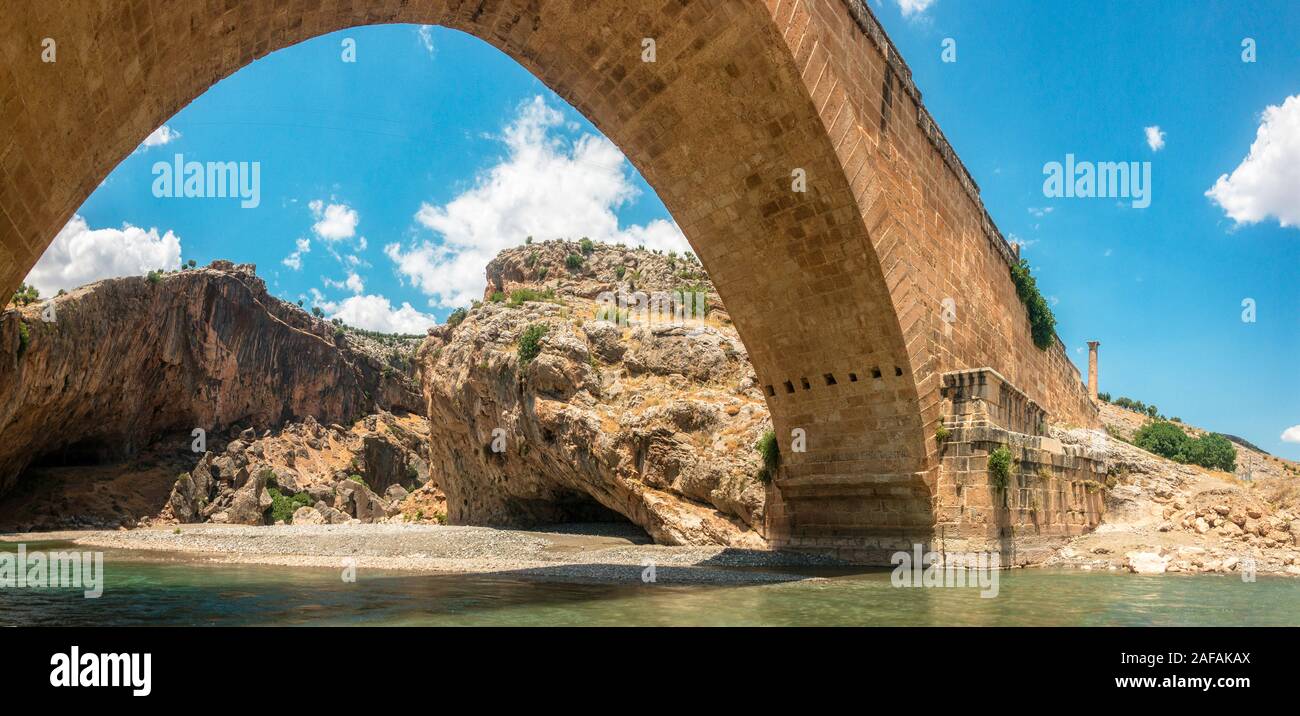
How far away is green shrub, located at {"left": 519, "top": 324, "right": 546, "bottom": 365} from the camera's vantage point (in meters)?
23.0

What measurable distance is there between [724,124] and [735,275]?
2969 millimetres

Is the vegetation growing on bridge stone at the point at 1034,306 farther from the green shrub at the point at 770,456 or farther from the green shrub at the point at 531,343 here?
the green shrub at the point at 531,343

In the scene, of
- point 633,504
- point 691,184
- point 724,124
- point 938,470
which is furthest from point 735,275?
point 633,504

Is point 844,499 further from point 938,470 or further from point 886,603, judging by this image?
point 886,603

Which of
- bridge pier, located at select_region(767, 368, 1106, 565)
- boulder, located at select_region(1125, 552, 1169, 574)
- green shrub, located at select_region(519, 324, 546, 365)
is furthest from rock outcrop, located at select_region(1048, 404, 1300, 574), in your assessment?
green shrub, located at select_region(519, 324, 546, 365)

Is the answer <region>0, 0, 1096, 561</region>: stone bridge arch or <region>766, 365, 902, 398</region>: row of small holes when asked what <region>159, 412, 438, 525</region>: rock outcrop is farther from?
<region>0, 0, 1096, 561</region>: stone bridge arch

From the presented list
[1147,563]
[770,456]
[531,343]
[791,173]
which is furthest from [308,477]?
[1147,563]

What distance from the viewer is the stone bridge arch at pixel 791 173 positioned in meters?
7.02

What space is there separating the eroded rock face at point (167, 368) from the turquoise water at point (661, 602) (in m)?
31.4

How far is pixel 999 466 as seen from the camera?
12.7 m

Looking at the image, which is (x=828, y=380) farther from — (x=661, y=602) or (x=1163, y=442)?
(x=1163, y=442)

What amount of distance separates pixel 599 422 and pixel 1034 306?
1153 centimetres

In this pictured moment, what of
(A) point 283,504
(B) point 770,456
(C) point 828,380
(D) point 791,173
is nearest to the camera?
(D) point 791,173
